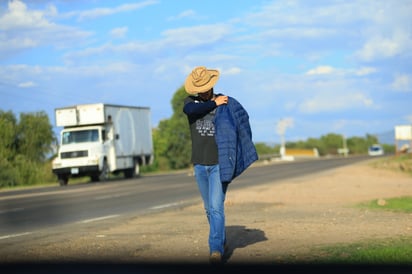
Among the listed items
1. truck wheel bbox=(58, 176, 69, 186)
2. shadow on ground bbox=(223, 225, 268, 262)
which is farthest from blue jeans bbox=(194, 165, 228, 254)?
truck wheel bbox=(58, 176, 69, 186)

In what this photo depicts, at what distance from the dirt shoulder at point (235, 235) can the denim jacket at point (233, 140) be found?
1.07 meters

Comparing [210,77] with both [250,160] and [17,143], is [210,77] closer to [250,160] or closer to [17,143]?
[250,160]

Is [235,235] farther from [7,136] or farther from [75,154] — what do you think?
[7,136]

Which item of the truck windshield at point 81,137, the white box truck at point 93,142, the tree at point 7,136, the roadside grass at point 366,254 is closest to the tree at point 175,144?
the tree at point 7,136

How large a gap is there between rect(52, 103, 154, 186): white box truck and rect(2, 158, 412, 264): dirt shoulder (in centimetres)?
2036

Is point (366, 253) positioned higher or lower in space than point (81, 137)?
lower

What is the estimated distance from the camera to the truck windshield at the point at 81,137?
38469 mm

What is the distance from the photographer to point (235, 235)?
11031 millimetres

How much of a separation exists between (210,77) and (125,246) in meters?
2.96

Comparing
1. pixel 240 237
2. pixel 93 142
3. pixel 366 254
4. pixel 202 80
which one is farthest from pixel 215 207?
pixel 93 142

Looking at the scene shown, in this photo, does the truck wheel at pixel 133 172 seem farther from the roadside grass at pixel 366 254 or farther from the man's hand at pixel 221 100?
the man's hand at pixel 221 100

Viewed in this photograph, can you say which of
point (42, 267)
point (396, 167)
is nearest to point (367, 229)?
point (42, 267)

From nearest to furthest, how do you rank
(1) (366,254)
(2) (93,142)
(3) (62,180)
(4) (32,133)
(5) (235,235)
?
(1) (366,254) → (5) (235,235) → (3) (62,180) → (2) (93,142) → (4) (32,133)

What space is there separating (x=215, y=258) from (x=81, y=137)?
31.2 m
